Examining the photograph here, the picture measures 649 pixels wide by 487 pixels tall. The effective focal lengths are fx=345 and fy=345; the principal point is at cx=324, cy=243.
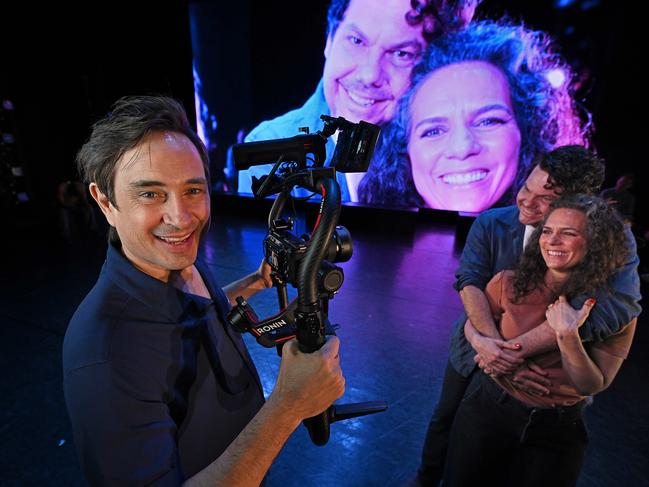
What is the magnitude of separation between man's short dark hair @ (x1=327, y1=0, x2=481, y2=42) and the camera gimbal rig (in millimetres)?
6335

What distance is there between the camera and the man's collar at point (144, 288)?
32.4 inches

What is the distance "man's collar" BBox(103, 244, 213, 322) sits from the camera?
2.70ft

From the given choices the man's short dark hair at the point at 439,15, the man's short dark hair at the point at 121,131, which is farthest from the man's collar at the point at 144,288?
the man's short dark hair at the point at 439,15

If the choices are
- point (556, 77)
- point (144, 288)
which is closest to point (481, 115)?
point (556, 77)

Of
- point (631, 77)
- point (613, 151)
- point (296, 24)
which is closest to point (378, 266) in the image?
point (613, 151)

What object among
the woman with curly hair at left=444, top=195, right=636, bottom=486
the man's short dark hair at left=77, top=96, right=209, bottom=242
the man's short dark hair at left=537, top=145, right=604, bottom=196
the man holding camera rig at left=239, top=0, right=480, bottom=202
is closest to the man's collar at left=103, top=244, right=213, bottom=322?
the man's short dark hair at left=77, top=96, right=209, bottom=242

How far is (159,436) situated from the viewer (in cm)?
69

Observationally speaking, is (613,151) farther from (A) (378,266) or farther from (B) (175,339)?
(B) (175,339)

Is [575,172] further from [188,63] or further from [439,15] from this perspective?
[188,63]

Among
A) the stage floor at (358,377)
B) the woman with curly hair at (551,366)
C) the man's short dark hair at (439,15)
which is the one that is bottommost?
the stage floor at (358,377)

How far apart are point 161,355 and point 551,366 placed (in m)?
1.24

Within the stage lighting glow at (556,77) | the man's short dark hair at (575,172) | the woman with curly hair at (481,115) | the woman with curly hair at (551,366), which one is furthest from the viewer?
the woman with curly hair at (481,115)

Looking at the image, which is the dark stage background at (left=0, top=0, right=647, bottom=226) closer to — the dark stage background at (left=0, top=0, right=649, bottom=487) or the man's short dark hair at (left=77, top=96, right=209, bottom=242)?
the dark stage background at (left=0, top=0, right=649, bottom=487)

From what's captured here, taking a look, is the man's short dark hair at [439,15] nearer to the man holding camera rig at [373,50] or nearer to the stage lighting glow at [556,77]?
the man holding camera rig at [373,50]
